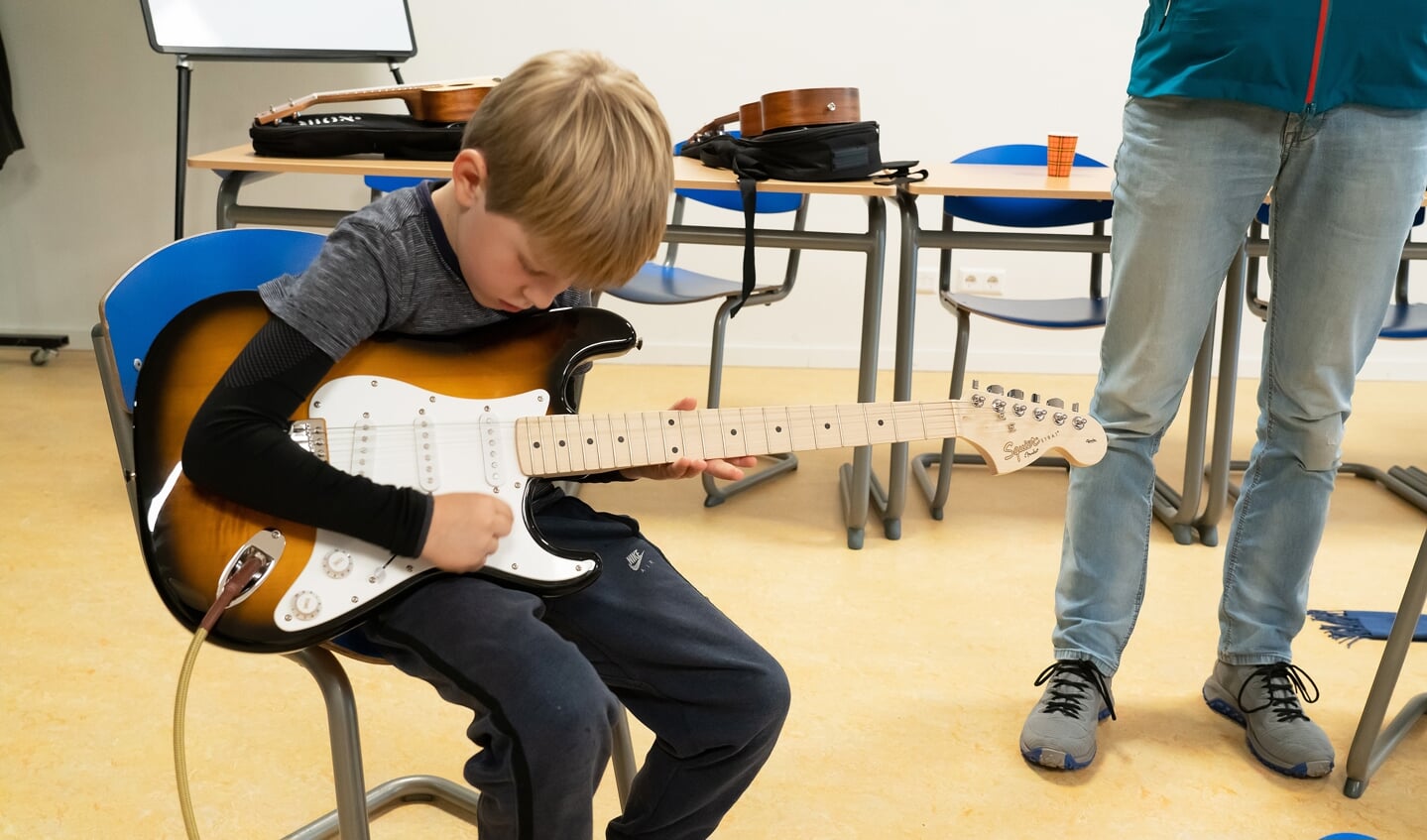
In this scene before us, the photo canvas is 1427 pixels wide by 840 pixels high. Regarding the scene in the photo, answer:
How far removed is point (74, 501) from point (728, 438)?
1908 mm

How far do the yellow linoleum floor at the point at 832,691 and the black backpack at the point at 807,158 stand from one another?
617 millimetres

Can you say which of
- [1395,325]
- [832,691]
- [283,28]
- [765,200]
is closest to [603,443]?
[832,691]

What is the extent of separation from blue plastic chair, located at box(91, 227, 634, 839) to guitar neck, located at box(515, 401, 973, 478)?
0.88 feet

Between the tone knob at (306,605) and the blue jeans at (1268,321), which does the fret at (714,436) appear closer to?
the tone knob at (306,605)

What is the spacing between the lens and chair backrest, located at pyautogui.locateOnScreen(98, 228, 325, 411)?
977mm

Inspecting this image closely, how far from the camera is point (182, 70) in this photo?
2834 millimetres

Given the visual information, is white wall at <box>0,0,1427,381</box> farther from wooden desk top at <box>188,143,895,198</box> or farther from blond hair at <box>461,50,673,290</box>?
blond hair at <box>461,50,673,290</box>

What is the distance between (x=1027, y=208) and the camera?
2646 mm

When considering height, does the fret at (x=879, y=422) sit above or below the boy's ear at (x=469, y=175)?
below

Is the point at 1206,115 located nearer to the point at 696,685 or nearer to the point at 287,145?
the point at 696,685

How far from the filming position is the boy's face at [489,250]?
3.25ft

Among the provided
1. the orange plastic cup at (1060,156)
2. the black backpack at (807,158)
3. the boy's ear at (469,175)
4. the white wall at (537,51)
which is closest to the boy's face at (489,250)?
the boy's ear at (469,175)

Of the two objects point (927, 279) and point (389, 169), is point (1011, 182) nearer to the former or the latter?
point (389, 169)

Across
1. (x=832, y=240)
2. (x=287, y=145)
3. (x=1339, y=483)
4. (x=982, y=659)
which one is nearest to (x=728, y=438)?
(x=982, y=659)
